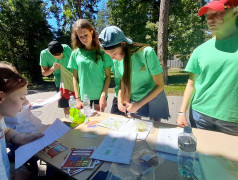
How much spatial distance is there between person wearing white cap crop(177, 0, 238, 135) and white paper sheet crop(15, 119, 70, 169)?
1.20 metres

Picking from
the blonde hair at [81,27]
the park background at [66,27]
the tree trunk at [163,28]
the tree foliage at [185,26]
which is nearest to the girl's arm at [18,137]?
the blonde hair at [81,27]

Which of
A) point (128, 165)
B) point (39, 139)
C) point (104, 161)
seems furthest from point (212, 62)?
point (39, 139)

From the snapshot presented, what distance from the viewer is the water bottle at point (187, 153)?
1.05 metres

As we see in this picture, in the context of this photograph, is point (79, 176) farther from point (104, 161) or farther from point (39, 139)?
point (39, 139)

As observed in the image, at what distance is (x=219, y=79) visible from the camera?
140cm

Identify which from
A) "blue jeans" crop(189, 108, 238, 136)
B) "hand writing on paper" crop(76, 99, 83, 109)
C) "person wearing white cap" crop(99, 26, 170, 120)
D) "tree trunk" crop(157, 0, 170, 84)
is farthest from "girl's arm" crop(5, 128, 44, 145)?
"tree trunk" crop(157, 0, 170, 84)

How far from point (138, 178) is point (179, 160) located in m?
0.33

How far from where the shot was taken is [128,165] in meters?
1.12

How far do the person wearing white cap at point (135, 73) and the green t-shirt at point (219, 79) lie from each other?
1.33ft

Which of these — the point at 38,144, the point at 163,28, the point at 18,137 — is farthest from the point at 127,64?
Answer: the point at 163,28

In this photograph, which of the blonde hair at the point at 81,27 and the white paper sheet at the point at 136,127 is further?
the blonde hair at the point at 81,27

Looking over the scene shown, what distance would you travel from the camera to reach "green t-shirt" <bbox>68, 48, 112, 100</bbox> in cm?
222

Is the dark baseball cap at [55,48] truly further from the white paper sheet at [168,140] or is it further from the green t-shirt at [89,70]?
the white paper sheet at [168,140]

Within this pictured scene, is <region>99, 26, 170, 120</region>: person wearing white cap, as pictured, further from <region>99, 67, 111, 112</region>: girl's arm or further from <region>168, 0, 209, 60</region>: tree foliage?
<region>168, 0, 209, 60</region>: tree foliage
